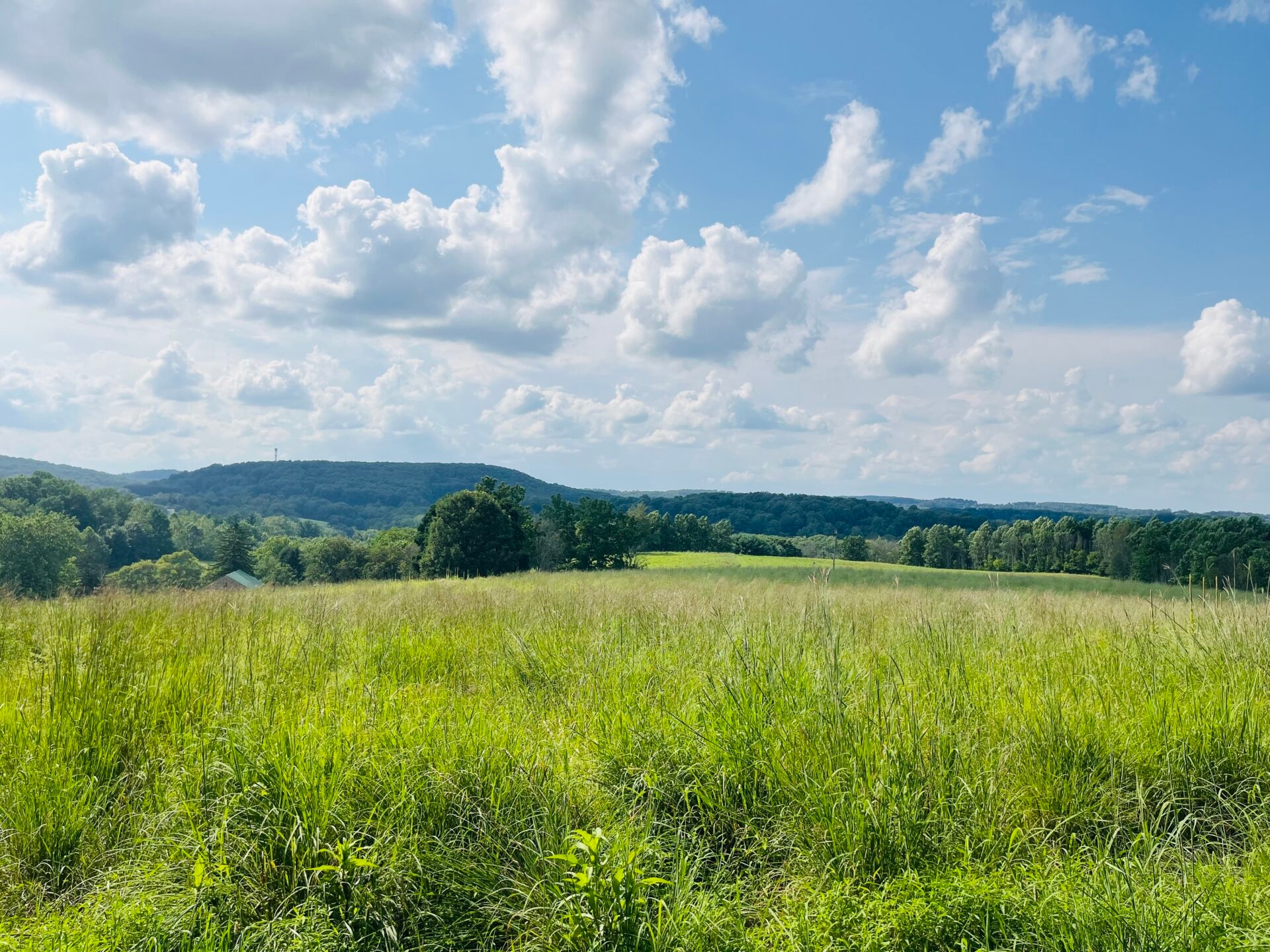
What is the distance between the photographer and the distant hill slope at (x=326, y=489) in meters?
160

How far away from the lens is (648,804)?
3123mm

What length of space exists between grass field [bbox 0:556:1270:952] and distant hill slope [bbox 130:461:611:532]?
147m

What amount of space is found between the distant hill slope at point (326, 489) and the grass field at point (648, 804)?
481 ft

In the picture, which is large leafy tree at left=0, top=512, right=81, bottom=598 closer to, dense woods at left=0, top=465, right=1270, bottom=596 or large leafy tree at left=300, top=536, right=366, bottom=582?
dense woods at left=0, top=465, right=1270, bottom=596

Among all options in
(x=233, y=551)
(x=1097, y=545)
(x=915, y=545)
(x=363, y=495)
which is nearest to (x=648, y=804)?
(x=1097, y=545)

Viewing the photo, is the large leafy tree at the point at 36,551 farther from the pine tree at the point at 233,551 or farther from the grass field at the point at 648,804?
the grass field at the point at 648,804

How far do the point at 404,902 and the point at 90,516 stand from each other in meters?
119

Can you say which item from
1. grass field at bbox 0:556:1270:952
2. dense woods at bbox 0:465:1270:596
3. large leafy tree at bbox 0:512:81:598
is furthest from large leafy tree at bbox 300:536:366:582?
grass field at bbox 0:556:1270:952

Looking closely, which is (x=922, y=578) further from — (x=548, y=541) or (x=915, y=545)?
(x=915, y=545)

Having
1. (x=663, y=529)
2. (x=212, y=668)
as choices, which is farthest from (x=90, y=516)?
(x=212, y=668)

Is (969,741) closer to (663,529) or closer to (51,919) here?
(51,919)

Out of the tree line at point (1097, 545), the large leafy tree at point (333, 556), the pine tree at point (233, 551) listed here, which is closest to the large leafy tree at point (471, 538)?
the large leafy tree at point (333, 556)

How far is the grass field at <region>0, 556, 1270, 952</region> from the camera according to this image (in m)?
2.35

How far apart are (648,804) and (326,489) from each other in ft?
624
